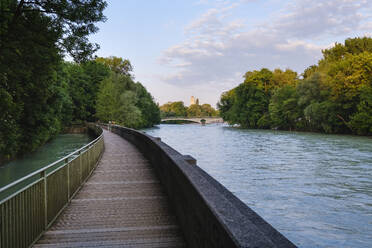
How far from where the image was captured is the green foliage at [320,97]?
1987 inches

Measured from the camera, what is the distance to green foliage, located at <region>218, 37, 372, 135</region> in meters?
50.5

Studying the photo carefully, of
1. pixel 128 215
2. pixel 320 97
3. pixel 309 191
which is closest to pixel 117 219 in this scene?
pixel 128 215

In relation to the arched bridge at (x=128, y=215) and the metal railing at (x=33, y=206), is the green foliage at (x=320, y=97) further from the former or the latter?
the metal railing at (x=33, y=206)

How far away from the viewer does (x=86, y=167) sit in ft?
34.8

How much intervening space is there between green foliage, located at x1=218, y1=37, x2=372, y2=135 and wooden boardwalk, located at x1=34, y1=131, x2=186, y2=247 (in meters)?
47.0

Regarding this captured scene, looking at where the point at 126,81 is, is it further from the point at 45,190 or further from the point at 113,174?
the point at 45,190

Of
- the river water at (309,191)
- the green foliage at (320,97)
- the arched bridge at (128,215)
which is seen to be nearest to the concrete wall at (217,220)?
the arched bridge at (128,215)

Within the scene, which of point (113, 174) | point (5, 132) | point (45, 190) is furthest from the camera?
point (5, 132)

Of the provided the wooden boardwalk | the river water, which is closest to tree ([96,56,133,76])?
the river water

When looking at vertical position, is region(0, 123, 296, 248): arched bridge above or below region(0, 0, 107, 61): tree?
below

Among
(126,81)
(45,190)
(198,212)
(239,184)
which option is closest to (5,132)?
(239,184)

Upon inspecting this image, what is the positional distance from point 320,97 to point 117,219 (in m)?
60.2

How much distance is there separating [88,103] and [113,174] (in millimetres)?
66766

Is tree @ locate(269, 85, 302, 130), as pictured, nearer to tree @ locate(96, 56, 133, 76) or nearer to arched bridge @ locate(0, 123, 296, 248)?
tree @ locate(96, 56, 133, 76)
